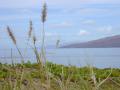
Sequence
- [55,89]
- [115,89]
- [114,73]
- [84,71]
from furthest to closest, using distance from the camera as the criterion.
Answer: [114,73] < [84,71] < [115,89] < [55,89]

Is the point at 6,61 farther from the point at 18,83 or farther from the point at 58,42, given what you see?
the point at 58,42

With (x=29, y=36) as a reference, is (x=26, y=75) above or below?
below

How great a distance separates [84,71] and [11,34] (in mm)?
5249

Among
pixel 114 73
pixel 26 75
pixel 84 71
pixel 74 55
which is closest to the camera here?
pixel 26 75

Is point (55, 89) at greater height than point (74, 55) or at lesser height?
lesser

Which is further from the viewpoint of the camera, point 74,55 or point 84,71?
point 84,71

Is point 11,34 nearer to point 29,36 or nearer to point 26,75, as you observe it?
point 29,36

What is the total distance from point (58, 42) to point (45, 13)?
0.20m

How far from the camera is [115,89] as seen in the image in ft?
11.5

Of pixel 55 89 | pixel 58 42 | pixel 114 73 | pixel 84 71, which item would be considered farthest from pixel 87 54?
pixel 114 73

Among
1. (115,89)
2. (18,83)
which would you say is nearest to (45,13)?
(18,83)

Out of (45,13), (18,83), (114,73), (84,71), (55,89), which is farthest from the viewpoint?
(114,73)

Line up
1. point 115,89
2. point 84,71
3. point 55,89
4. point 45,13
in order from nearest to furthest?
point 45,13, point 55,89, point 115,89, point 84,71

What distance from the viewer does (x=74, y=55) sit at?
3.82 metres
